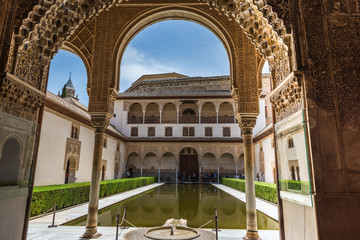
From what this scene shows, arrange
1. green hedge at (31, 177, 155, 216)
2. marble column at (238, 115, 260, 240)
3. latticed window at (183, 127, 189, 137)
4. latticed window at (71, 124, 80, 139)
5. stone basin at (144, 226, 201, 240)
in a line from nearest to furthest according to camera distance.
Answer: stone basin at (144, 226, 201, 240), marble column at (238, 115, 260, 240), green hedge at (31, 177, 155, 216), latticed window at (71, 124, 80, 139), latticed window at (183, 127, 189, 137)

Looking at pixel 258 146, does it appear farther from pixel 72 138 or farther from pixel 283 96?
pixel 283 96

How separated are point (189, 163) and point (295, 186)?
73.7 ft

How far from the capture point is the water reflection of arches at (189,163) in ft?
81.7

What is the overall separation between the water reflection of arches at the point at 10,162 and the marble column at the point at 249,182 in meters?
4.02

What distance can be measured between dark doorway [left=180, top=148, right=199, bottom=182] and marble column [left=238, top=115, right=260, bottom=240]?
780 inches

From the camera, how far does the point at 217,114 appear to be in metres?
23.5

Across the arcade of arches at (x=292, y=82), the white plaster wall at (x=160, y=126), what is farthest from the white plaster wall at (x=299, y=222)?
the white plaster wall at (x=160, y=126)

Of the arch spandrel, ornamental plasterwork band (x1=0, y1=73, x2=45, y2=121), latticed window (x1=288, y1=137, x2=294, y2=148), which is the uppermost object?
the arch spandrel

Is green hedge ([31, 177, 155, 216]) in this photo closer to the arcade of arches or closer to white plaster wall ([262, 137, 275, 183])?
the arcade of arches

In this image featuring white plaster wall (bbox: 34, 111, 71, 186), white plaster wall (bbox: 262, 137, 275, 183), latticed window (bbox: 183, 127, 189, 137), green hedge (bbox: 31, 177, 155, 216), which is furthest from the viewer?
latticed window (bbox: 183, 127, 189, 137)

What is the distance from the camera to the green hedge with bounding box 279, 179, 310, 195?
8.63 ft

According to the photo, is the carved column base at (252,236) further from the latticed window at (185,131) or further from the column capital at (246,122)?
the latticed window at (185,131)

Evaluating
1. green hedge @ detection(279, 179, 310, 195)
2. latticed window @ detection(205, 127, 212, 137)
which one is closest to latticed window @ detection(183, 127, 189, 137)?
latticed window @ detection(205, 127, 212, 137)

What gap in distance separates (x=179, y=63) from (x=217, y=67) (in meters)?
5.82
